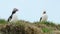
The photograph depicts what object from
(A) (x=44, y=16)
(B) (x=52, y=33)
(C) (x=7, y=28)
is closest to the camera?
(C) (x=7, y=28)

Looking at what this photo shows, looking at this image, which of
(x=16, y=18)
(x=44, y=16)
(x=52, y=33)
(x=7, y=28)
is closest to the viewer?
(x=7, y=28)

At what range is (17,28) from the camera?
11023 millimetres

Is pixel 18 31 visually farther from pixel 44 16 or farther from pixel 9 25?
pixel 44 16

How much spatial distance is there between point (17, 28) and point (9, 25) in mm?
328

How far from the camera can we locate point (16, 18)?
1377cm

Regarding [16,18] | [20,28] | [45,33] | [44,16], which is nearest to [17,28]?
[20,28]

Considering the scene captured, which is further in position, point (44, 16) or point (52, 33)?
point (44, 16)

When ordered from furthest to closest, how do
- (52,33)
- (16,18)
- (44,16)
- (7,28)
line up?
(44,16), (16,18), (52,33), (7,28)

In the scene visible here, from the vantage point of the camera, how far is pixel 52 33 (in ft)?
39.0

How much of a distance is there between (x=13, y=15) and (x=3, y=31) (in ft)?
10.6

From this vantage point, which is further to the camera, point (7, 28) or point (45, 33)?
point (45, 33)

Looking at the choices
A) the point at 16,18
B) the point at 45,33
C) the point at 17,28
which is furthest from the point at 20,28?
the point at 16,18

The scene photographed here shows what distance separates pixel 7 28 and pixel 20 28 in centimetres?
49

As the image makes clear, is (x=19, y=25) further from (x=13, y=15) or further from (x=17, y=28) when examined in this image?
(x=13, y=15)
